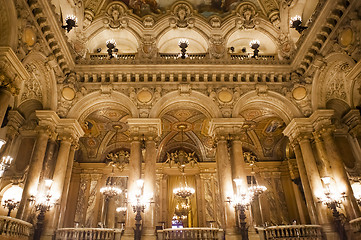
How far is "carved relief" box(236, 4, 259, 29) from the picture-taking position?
14938mm

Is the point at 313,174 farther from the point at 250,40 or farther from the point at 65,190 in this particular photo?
the point at 65,190

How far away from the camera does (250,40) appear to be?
15578 mm

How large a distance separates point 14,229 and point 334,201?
33.8ft

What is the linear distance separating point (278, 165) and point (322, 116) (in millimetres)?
6395

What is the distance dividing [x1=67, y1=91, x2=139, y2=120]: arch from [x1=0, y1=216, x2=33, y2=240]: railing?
489cm

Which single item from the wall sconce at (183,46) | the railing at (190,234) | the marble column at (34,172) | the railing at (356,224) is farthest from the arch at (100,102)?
the railing at (356,224)

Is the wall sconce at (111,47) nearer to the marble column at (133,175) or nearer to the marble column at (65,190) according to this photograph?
the marble column at (133,175)

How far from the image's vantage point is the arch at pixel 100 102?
12508mm

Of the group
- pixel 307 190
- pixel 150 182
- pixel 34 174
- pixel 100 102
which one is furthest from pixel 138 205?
pixel 307 190

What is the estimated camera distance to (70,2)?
13.7 metres

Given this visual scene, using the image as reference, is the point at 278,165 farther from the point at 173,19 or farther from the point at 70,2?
the point at 70,2

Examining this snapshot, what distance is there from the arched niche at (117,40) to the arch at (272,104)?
250 inches

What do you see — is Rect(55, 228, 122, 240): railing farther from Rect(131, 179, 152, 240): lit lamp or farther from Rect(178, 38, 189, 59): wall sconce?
Rect(178, 38, 189, 59): wall sconce

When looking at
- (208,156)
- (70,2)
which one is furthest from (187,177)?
(70,2)
